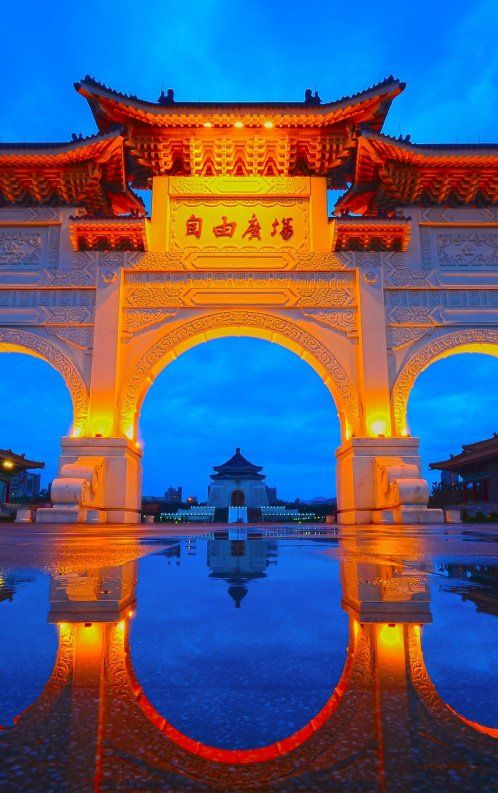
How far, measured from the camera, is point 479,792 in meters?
0.39

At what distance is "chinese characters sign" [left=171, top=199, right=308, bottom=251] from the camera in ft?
33.3

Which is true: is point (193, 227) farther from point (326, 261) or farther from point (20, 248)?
point (20, 248)

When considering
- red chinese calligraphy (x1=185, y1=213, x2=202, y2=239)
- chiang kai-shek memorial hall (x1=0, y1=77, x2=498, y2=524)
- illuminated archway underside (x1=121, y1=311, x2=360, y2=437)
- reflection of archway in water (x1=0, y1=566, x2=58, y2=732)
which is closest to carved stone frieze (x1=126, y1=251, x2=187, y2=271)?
chiang kai-shek memorial hall (x1=0, y1=77, x2=498, y2=524)

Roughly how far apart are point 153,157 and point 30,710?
11347 mm

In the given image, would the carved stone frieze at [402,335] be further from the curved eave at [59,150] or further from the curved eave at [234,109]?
the curved eave at [59,150]

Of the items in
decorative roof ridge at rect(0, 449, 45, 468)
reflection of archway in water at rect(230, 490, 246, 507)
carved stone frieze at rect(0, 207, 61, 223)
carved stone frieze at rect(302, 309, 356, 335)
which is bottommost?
reflection of archway in water at rect(230, 490, 246, 507)

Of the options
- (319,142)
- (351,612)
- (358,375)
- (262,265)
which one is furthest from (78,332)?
(351,612)

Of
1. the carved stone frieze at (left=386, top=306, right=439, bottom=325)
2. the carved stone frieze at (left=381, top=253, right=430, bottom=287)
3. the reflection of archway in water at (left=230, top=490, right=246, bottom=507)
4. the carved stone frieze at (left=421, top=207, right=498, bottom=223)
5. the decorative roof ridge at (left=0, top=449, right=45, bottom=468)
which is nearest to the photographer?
the carved stone frieze at (left=386, top=306, right=439, bottom=325)

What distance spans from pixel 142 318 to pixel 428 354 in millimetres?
5410

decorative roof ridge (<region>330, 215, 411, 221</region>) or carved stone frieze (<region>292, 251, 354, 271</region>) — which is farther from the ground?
decorative roof ridge (<region>330, 215, 411, 221</region>)

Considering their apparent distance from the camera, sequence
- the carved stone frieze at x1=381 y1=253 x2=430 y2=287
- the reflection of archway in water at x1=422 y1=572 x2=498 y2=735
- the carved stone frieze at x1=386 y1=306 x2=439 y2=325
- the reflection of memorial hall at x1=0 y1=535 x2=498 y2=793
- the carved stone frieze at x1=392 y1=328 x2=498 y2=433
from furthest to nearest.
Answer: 1. the carved stone frieze at x1=381 y1=253 x2=430 y2=287
2. the carved stone frieze at x1=386 y1=306 x2=439 y2=325
3. the carved stone frieze at x1=392 y1=328 x2=498 y2=433
4. the reflection of archway in water at x1=422 y1=572 x2=498 y2=735
5. the reflection of memorial hall at x1=0 y1=535 x2=498 y2=793

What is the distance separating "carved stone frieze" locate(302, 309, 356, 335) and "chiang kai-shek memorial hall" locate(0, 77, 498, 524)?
3 cm

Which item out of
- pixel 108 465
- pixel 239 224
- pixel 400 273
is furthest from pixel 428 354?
pixel 108 465

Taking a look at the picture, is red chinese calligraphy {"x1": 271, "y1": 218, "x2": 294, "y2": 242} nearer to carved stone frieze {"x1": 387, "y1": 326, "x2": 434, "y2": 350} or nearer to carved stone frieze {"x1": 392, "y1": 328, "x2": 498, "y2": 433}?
carved stone frieze {"x1": 387, "y1": 326, "x2": 434, "y2": 350}
